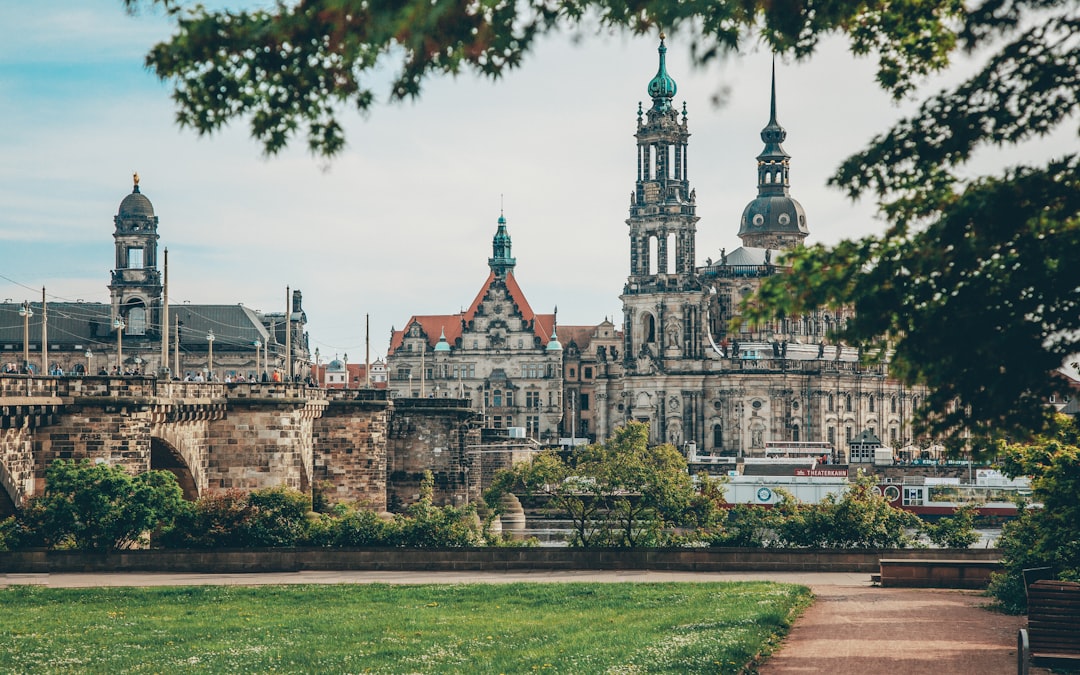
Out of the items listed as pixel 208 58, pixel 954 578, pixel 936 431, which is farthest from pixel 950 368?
pixel 954 578

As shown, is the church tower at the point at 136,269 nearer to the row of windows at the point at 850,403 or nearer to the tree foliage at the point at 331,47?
the row of windows at the point at 850,403

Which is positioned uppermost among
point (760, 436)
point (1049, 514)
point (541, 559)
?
point (760, 436)

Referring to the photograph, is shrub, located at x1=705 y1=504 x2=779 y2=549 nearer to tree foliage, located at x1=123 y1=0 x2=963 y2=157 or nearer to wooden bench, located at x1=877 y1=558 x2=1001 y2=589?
wooden bench, located at x1=877 y1=558 x2=1001 y2=589

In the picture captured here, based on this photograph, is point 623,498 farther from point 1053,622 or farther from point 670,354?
point 670,354

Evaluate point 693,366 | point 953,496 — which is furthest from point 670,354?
point 953,496

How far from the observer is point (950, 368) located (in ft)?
43.3

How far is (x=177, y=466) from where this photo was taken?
44.8 metres

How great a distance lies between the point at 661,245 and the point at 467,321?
22615 mm

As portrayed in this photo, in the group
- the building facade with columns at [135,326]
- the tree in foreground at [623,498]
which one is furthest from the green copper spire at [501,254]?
the tree in foreground at [623,498]

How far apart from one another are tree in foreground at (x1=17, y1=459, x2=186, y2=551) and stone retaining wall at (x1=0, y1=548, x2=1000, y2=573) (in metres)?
1.22

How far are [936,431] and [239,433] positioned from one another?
36573mm

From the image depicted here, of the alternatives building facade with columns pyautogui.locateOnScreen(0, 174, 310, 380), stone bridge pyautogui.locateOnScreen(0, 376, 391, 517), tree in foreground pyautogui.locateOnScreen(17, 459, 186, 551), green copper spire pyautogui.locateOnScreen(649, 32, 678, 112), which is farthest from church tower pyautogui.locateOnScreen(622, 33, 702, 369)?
tree in foreground pyautogui.locateOnScreen(17, 459, 186, 551)

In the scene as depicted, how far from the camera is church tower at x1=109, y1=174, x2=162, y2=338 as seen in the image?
116625mm

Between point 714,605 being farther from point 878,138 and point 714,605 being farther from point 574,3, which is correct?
point 574,3
